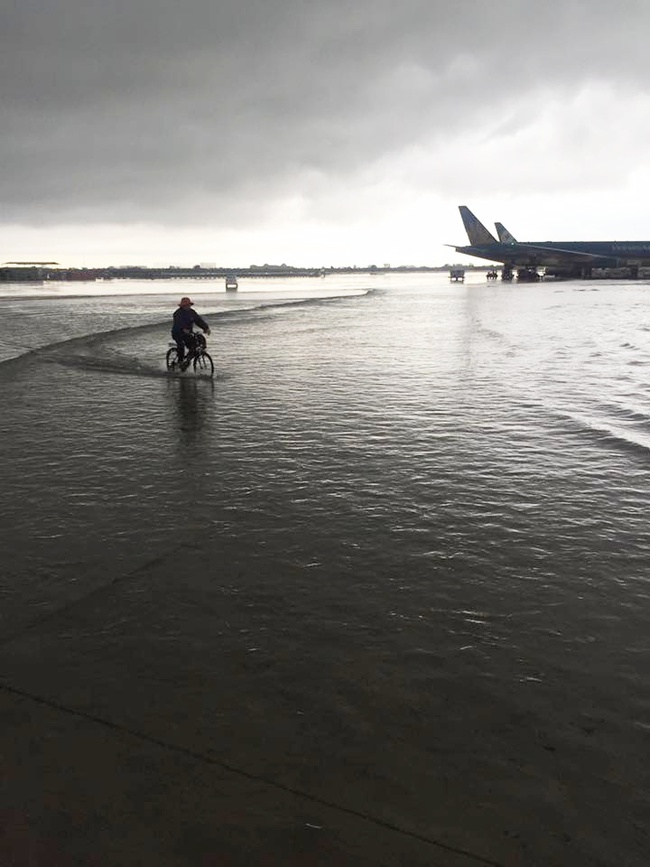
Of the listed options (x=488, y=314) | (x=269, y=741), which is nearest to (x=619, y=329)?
(x=488, y=314)

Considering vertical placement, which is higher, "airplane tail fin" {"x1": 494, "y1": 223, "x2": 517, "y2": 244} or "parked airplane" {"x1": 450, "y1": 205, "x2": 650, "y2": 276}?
"airplane tail fin" {"x1": 494, "y1": 223, "x2": 517, "y2": 244}

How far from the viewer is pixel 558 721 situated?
3.43 meters

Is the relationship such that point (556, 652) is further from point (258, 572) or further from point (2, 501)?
point (2, 501)

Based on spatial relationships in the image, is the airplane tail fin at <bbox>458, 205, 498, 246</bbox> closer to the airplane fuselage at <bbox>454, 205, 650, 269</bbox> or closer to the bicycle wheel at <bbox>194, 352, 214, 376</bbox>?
the airplane fuselage at <bbox>454, 205, 650, 269</bbox>

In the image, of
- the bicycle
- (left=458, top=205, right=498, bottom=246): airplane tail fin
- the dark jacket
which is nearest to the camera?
the dark jacket

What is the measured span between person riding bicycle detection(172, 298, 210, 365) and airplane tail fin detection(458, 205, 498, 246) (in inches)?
4424

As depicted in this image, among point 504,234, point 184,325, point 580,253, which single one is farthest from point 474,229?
point 184,325

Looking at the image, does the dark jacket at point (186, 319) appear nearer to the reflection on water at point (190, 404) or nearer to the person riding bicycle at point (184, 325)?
the person riding bicycle at point (184, 325)

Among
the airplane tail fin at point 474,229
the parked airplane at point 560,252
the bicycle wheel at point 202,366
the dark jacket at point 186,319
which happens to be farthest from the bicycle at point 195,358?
the airplane tail fin at point 474,229

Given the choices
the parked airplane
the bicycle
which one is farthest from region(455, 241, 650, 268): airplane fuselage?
the bicycle

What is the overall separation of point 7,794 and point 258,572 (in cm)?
253

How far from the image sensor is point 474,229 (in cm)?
11806

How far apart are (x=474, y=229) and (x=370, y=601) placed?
124 m

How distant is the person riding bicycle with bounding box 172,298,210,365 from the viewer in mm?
15156
